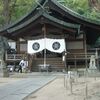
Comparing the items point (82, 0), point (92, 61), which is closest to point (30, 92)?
point (92, 61)

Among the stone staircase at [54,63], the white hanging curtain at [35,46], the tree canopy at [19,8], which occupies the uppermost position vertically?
the tree canopy at [19,8]

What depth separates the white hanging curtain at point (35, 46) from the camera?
3005cm

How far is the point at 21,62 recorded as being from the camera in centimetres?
2975

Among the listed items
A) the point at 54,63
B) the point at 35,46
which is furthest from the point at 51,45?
the point at 54,63

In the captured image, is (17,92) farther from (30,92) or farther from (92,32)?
(92,32)

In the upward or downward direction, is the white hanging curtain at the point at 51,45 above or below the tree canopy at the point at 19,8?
below

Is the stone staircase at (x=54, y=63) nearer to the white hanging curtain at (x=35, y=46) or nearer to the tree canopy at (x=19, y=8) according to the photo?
the white hanging curtain at (x=35, y=46)

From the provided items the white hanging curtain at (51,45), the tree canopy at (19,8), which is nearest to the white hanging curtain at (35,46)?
the white hanging curtain at (51,45)

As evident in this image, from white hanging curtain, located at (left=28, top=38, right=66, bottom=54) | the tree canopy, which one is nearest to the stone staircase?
white hanging curtain, located at (left=28, top=38, right=66, bottom=54)

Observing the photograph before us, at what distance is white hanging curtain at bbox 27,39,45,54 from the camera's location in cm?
3005

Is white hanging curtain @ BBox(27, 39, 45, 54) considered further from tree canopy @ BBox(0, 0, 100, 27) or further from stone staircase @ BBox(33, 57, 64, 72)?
tree canopy @ BBox(0, 0, 100, 27)

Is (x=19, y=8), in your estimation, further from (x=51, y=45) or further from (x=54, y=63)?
(x=54, y=63)

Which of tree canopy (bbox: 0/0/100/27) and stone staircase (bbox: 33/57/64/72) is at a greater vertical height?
tree canopy (bbox: 0/0/100/27)

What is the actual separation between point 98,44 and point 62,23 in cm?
1671
